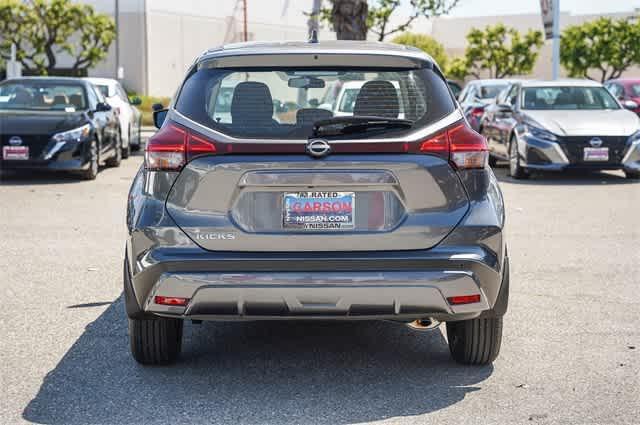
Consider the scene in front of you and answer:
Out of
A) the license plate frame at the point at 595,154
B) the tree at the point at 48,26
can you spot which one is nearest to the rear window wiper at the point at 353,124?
the license plate frame at the point at 595,154

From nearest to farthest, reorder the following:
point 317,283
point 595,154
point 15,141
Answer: point 317,283
point 15,141
point 595,154

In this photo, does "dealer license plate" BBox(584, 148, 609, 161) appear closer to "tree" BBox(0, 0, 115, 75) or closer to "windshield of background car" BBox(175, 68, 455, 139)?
"windshield of background car" BBox(175, 68, 455, 139)

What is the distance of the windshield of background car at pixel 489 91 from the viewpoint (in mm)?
24683

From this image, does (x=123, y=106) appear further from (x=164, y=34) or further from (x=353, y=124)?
(x=164, y=34)

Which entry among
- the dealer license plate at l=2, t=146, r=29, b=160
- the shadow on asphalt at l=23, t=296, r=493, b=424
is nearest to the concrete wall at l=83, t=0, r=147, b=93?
the dealer license plate at l=2, t=146, r=29, b=160

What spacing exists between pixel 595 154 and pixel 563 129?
0.62 metres

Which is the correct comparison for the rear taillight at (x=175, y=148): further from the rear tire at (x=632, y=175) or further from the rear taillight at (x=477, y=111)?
the rear taillight at (x=477, y=111)

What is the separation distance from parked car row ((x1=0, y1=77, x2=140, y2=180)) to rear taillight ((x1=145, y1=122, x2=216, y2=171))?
11.2 m

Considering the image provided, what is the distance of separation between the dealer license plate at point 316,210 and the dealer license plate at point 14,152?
11.6 meters

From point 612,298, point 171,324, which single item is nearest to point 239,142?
point 171,324

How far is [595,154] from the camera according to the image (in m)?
16.5

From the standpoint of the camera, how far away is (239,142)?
511cm

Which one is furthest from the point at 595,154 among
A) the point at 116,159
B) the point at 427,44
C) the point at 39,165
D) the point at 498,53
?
the point at 427,44

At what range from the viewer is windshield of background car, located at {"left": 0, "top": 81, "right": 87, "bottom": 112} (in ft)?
56.7
